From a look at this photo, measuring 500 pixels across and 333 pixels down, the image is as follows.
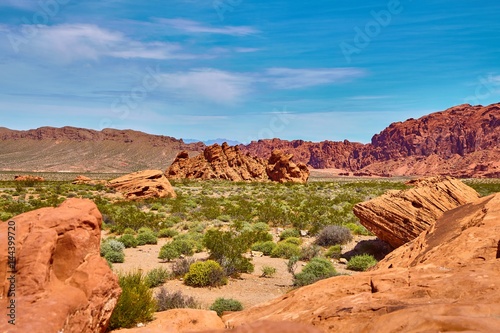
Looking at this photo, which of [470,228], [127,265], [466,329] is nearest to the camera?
[466,329]

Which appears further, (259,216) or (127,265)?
(259,216)

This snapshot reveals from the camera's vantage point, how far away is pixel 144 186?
3250cm

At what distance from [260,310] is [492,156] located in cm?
13934

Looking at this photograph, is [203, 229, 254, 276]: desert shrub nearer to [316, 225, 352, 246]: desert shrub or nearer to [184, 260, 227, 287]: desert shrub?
[184, 260, 227, 287]: desert shrub

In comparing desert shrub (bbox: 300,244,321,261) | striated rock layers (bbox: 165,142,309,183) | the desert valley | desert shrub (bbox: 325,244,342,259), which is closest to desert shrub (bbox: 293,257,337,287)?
the desert valley

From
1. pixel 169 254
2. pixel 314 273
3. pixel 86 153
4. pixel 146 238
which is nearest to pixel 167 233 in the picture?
pixel 146 238

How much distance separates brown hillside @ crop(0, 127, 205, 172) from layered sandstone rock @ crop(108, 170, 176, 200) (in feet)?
286

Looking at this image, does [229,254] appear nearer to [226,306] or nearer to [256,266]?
[256,266]

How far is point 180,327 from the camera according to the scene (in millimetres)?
6109

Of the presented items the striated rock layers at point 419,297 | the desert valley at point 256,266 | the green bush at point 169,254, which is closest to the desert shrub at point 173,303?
the desert valley at point 256,266

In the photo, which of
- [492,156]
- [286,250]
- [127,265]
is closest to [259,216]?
[286,250]

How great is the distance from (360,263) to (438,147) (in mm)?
161949

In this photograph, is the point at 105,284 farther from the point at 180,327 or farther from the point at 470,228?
the point at 470,228

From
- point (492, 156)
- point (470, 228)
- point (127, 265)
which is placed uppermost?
point (492, 156)
